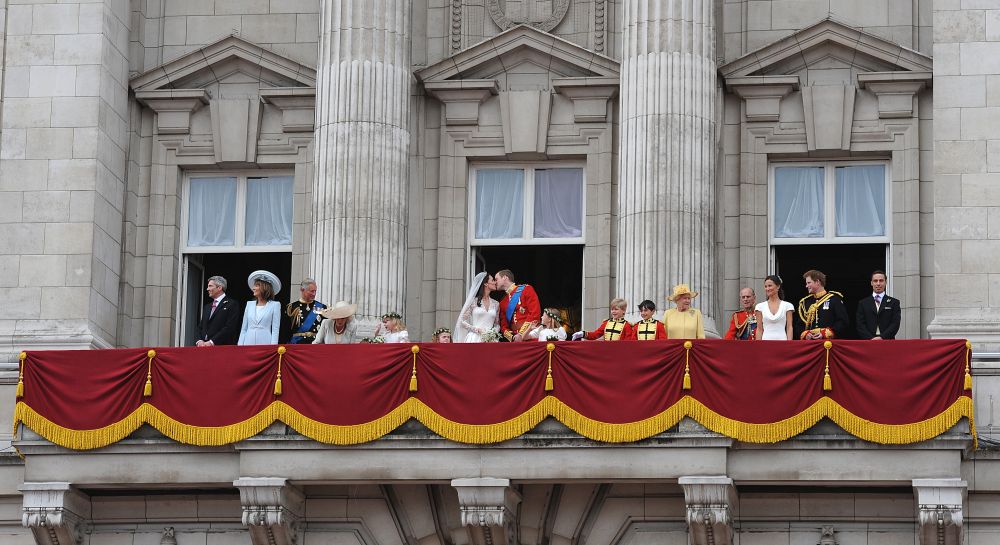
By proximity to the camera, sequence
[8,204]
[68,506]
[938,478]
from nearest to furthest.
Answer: [938,478] → [68,506] → [8,204]

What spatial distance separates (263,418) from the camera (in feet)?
115

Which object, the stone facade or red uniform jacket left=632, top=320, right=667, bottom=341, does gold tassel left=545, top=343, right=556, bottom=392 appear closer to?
the stone facade

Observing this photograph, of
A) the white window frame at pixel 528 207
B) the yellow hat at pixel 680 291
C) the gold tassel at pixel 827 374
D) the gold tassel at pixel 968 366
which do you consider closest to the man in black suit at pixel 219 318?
the white window frame at pixel 528 207

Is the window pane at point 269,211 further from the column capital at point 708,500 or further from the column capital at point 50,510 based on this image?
the column capital at point 708,500

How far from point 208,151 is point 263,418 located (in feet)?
23.4

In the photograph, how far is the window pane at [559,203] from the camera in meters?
39.8

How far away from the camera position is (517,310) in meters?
36.5

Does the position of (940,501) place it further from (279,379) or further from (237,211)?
(237,211)

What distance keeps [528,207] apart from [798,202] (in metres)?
4.42

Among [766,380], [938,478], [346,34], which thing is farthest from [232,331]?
[938,478]

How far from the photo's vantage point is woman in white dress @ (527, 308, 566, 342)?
3556 cm

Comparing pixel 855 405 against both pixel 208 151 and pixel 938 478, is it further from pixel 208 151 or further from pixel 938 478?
pixel 208 151

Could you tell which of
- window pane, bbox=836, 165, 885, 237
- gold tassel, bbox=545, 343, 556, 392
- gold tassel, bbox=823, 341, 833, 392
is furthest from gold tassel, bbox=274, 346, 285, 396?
window pane, bbox=836, 165, 885, 237

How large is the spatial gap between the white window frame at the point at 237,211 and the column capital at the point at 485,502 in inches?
291
